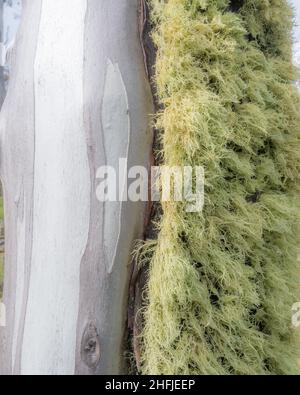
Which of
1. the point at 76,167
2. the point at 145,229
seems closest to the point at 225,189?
the point at 145,229

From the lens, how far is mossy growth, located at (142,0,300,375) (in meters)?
0.56

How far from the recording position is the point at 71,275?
56 cm

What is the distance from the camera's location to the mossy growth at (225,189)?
565mm

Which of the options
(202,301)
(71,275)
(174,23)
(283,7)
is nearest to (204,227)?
(202,301)

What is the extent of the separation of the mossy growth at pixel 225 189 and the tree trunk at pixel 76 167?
0.18ft

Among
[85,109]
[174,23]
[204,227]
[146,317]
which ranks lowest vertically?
[146,317]

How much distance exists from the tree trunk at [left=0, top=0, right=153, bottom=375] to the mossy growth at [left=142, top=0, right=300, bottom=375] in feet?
0.18

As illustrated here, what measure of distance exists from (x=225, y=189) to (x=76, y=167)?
26cm

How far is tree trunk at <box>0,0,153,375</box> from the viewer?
553mm

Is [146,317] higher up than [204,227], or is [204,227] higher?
[204,227]

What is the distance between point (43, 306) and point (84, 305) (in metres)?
0.07

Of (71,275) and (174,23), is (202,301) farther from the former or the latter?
(174,23)

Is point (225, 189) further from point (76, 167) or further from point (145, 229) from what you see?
point (76, 167)

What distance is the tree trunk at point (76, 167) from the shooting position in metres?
0.55
